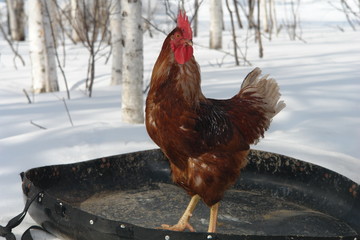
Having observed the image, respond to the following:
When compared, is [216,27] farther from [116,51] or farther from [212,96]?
[212,96]

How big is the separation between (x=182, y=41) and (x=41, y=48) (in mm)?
6360

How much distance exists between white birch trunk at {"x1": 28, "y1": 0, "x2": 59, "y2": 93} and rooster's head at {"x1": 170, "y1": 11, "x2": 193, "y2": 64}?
6097mm

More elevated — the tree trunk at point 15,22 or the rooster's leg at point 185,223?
the tree trunk at point 15,22

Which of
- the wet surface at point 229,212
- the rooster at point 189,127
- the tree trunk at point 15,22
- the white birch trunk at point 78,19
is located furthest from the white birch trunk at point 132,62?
the tree trunk at point 15,22

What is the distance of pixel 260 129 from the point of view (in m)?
2.95

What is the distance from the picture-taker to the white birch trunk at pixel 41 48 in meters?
8.07

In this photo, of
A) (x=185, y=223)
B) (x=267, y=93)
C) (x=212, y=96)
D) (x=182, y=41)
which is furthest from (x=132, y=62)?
(x=182, y=41)

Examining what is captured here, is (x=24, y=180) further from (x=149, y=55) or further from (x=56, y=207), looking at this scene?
(x=149, y=55)

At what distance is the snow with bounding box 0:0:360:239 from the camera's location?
3.80 meters

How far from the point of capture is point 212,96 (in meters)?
6.42

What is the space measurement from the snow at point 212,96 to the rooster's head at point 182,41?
128cm

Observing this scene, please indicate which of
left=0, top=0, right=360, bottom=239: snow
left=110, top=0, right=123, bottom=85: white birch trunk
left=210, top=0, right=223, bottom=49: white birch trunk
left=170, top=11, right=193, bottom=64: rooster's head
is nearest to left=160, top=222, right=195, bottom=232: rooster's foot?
left=0, top=0, right=360, bottom=239: snow

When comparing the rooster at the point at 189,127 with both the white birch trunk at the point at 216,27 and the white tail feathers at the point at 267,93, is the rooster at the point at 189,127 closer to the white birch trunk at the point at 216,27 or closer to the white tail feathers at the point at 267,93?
the white tail feathers at the point at 267,93

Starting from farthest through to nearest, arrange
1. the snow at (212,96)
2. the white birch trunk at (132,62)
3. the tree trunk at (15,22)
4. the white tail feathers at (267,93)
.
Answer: the tree trunk at (15,22) → the white birch trunk at (132,62) → the snow at (212,96) → the white tail feathers at (267,93)
